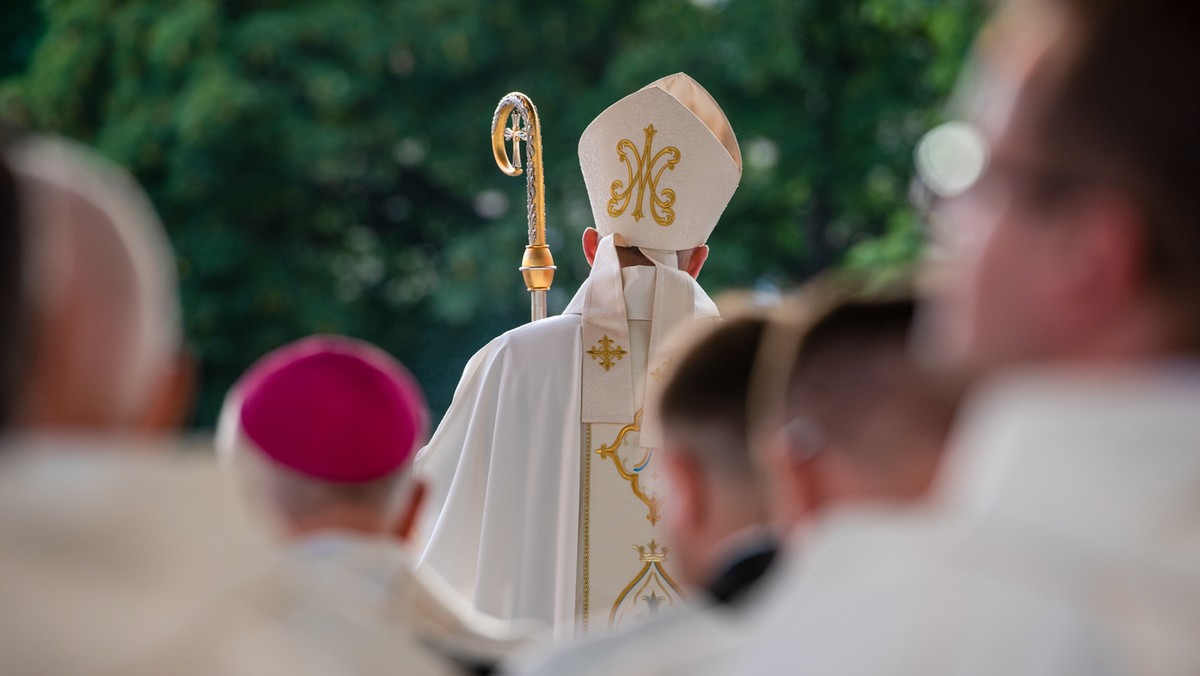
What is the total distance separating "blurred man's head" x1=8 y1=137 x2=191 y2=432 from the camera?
1.61m

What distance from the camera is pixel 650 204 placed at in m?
5.25

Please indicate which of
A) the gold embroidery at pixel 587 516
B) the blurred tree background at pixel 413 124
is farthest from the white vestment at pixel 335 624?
the blurred tree background at pixel 413 124

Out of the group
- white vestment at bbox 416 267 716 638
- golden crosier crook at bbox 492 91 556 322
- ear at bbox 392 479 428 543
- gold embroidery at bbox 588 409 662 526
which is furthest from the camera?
golden crosier crook at bbox 492 91 556 322

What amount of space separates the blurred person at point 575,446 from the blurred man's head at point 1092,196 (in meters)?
3.05

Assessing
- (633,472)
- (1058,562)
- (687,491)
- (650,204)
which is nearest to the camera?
(1058,562)

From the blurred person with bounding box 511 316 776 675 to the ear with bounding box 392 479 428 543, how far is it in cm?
30

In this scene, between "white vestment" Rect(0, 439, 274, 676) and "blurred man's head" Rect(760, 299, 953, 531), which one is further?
"blurred man's head" Rect(760, 299, 953, 531)

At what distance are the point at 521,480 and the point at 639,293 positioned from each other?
0.72 m

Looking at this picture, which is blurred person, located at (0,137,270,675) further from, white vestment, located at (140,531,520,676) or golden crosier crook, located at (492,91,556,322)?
golden crosier crook, located at (492,91,556,322)

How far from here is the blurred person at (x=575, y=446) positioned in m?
4.76

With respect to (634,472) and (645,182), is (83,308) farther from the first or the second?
(645,182)

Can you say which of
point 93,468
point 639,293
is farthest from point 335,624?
point 639,293

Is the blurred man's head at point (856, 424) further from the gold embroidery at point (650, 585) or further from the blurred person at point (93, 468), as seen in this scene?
the gold embroidery at point (650, 585)

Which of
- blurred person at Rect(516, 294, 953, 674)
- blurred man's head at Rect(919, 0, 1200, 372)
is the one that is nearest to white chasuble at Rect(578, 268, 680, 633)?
blurred person at Rect(516, 294, 953, 674)
